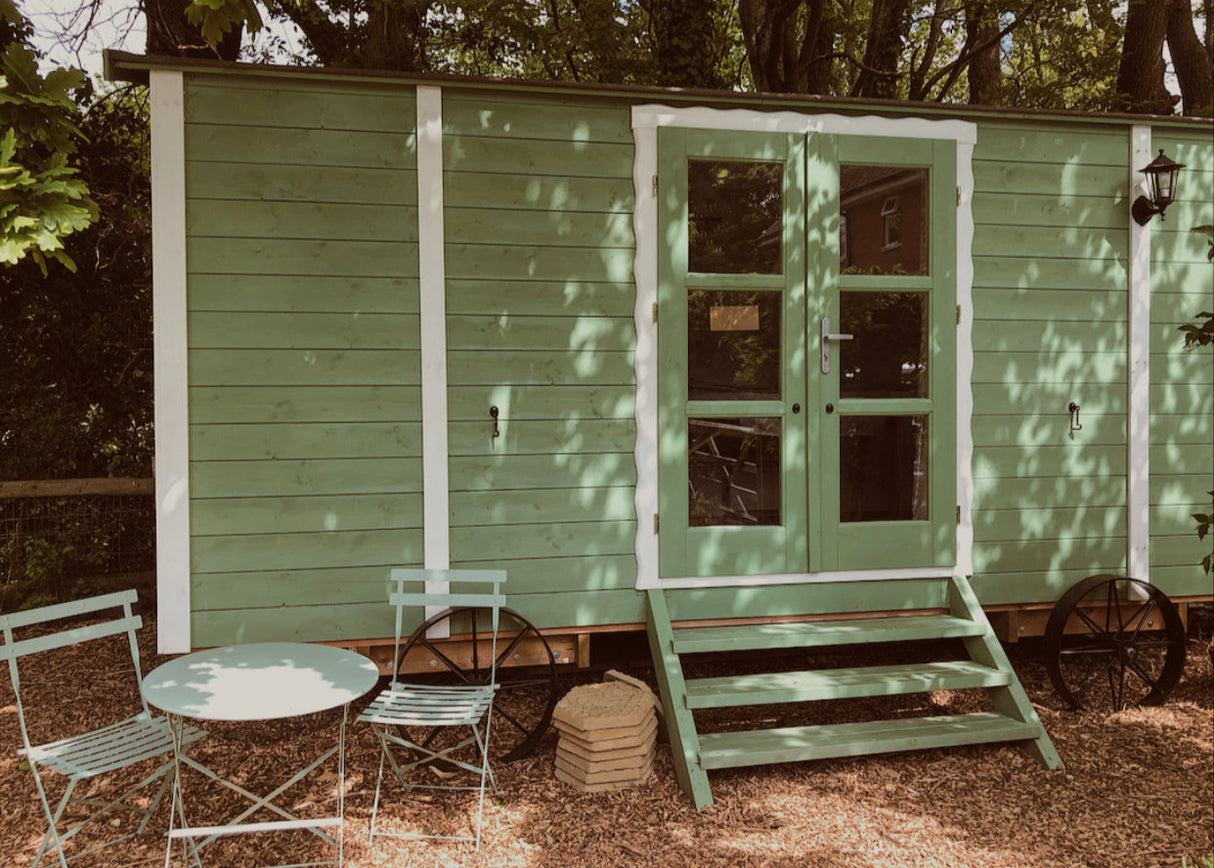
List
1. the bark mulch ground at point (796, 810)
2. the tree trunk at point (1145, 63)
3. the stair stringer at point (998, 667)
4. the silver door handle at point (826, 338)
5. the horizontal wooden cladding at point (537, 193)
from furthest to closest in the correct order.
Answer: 1. the tree trunk at point (1145, 63)
2. the silver door handle at point (826, 338)
3. the horizontal wooden cladding at point (537, 193)
4. the stair stringer at point (998, 667)
5. the bark mulch ground at point (796, 810)

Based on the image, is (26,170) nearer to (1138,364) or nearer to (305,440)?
(305,440)

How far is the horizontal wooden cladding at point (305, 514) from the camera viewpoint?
13.1 feet

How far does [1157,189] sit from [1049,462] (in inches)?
59.6

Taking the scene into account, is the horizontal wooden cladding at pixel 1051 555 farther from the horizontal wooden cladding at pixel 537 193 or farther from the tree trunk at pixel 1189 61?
the tree trunk at pixel 1189 61

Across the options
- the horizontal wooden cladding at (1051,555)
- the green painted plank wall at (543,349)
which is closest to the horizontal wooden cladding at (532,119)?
the green painted plank wall at (543,349)

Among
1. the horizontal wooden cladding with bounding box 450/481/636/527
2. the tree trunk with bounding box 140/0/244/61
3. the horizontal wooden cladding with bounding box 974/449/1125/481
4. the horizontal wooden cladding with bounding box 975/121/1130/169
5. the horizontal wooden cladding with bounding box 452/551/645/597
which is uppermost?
the tree trunk with bounding box 140/0/244/61

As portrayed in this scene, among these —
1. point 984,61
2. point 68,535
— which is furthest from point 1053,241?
point 68,535

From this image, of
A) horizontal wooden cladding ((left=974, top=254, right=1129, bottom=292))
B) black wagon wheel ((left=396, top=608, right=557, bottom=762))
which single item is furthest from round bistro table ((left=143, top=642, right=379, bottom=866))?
horizontal wooden cladding ((left=974, top=254, right=1129, bottom=292))

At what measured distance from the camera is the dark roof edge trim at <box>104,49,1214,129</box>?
12.8 feet

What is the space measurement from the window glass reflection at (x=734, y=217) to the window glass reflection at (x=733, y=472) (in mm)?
786

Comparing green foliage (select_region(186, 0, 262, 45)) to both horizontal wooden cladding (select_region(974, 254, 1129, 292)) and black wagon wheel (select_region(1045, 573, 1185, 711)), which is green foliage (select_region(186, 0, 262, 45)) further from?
black wagon wheel (select_region(1045, 573, 1185, 711))

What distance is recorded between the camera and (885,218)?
15.1ft

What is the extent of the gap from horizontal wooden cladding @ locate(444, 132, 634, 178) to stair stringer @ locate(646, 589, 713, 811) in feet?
6.77

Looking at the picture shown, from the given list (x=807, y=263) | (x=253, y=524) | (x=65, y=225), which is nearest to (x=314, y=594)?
(x=253, y=524)
